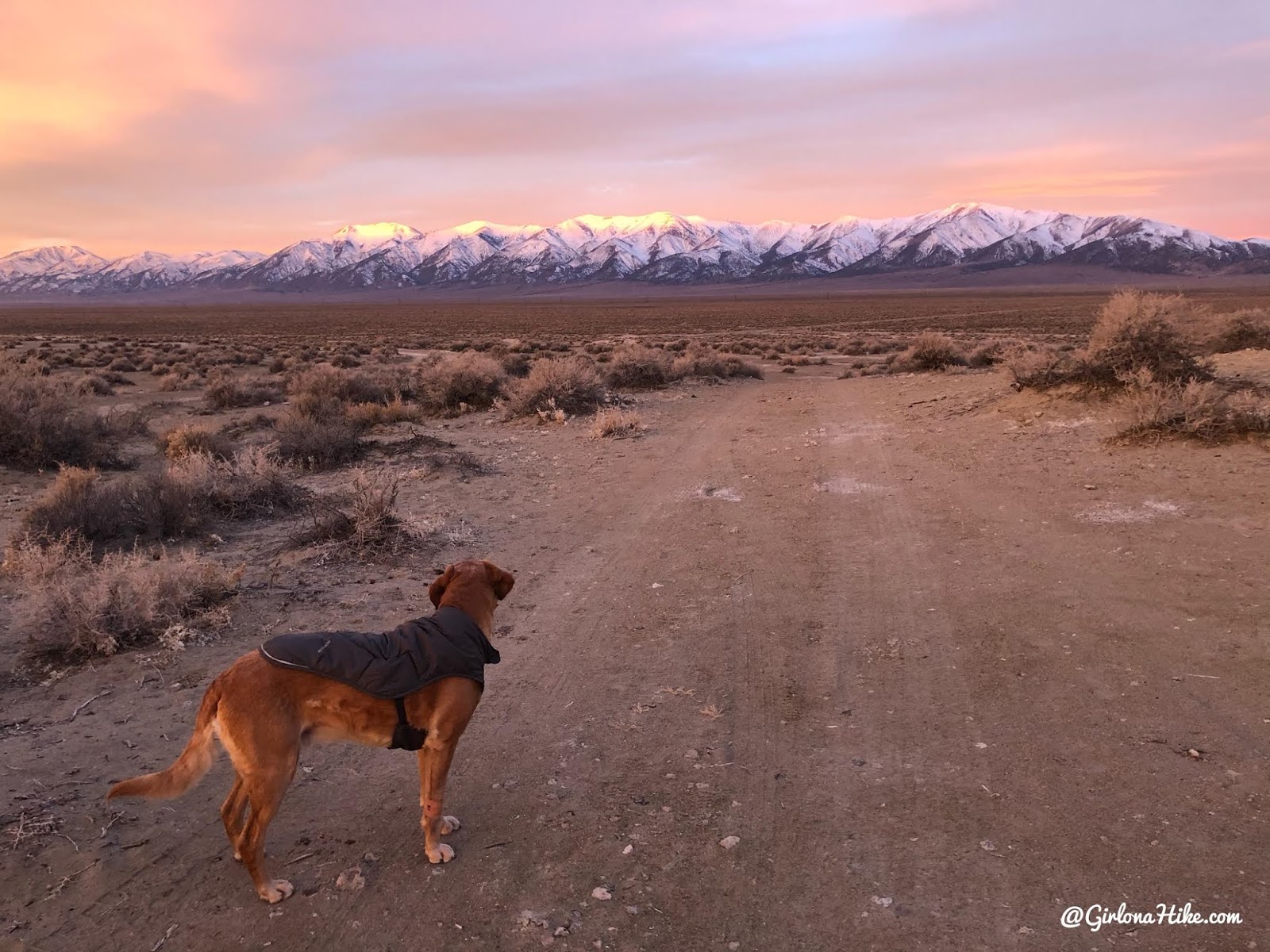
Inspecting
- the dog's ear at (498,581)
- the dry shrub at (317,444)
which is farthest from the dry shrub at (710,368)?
the dog's ear at (498,581)

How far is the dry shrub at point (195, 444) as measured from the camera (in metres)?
11.9

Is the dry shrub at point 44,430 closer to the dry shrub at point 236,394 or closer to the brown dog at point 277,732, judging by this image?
the dry shrub at point 236,394

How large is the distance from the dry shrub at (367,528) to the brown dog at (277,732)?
4.36 m

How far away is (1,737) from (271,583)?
2483 mm

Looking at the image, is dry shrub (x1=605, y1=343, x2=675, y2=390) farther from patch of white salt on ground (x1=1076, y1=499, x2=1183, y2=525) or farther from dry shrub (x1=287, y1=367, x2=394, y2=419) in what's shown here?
patch of white salt on ground (x1=1076, y1=499, x2=1183, y2=525)

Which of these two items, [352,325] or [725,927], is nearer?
[725,927]

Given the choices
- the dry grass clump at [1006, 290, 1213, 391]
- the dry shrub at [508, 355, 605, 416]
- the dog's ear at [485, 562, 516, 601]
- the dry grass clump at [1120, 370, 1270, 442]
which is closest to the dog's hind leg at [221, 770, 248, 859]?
the dog's ear at [485, 562, 516, 601]

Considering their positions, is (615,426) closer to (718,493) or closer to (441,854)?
(718,493)

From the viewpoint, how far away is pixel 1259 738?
13.7 ft

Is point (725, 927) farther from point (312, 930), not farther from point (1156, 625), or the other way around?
point (1156, 625)

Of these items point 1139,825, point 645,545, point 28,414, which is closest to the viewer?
point 1139,825

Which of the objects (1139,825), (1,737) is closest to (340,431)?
(1,737)

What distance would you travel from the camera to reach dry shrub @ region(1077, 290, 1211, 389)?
12.3 m

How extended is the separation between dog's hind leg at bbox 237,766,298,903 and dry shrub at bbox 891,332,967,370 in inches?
899
